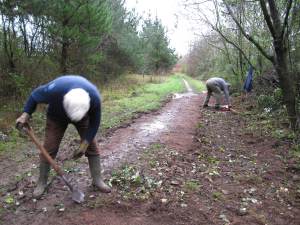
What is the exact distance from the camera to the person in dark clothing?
12.3 feet

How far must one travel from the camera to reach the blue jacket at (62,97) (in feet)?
13.0

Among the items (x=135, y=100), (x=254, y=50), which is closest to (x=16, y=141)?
(x=135, y=100)

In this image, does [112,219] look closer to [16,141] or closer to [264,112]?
[16,141]

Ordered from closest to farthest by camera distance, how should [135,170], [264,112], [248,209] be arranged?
[248,209]
[135,170]
[264,112]

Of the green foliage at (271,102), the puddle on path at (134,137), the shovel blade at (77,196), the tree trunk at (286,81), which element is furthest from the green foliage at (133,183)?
the green foliage at (271,102)

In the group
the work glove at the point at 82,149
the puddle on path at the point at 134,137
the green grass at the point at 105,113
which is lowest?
the puddle on path at the point at 134,137

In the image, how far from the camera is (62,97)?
400 cm

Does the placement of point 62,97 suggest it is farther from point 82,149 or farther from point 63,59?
point 63,59

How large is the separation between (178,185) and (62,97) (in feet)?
7.33

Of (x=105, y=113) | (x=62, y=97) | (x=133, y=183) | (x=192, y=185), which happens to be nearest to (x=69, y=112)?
(x=62, y=97)

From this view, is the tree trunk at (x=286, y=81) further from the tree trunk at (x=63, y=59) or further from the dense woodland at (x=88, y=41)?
the tree trunk at (x=63, y=59)

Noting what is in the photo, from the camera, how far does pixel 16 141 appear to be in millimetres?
7527

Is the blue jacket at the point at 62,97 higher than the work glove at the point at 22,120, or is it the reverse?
the blue jacket at the point at 62,97

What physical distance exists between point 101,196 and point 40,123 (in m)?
5.27
